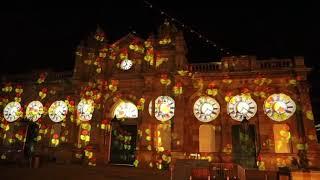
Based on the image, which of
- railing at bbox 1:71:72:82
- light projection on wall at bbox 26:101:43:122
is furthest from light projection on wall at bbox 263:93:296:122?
light projection on wall at bbox 26:101:43:122

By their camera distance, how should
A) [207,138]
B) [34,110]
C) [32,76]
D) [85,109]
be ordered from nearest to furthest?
[207,138] < [85,109] < [34,110] < [32,76]

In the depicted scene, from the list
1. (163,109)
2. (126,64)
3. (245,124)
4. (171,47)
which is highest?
(171,47)

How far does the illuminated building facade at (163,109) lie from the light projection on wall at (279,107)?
2.2 inches

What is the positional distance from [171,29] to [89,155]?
10.3 metres

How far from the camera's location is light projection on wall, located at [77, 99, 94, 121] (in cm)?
1867

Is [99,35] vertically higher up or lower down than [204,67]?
higher up

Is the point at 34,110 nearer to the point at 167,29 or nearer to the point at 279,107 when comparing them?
the point at 167,29

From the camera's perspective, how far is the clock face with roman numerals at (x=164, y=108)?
17078 millimetres

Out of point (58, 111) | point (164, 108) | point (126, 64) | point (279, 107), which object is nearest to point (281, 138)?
point (279, 107)

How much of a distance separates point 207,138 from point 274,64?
6.40 meters

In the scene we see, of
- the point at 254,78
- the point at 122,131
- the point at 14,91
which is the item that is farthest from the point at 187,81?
the point at 14,91

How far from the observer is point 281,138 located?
50.8 ft

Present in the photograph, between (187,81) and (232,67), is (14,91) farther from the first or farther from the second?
(232,67)

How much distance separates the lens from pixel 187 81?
1725 centimetres
